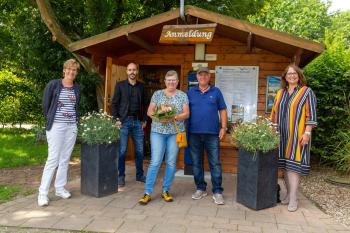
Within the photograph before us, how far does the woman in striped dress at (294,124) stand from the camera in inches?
198

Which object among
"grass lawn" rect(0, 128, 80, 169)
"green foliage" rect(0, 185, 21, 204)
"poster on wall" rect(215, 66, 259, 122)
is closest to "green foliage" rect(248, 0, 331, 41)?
"grass lawn" rect(0, 128, 80, 169)

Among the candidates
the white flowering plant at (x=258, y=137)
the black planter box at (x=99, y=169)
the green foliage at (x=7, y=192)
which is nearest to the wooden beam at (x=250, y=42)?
the white flowering plant at (x=258, y=137)

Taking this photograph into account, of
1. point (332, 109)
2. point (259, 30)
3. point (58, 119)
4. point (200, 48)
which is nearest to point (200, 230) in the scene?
point (58, 119)

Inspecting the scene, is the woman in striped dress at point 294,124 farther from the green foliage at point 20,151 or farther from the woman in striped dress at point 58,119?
the green foliage at point 20,151

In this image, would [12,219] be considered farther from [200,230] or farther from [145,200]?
[200,230]

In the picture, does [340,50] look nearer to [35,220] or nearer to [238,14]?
[238,14]

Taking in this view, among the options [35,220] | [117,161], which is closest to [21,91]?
[117,161]

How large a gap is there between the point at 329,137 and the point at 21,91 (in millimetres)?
10293

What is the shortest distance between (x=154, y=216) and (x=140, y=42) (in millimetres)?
3159

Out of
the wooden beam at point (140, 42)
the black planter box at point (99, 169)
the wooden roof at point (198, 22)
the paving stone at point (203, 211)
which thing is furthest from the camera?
the wooden beam at point (140, 42)

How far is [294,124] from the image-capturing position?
5.09 meters

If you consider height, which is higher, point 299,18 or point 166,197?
point 299,18

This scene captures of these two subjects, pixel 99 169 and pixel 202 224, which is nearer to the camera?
pixel 202 224

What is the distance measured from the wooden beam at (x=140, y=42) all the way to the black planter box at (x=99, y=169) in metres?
1.74
